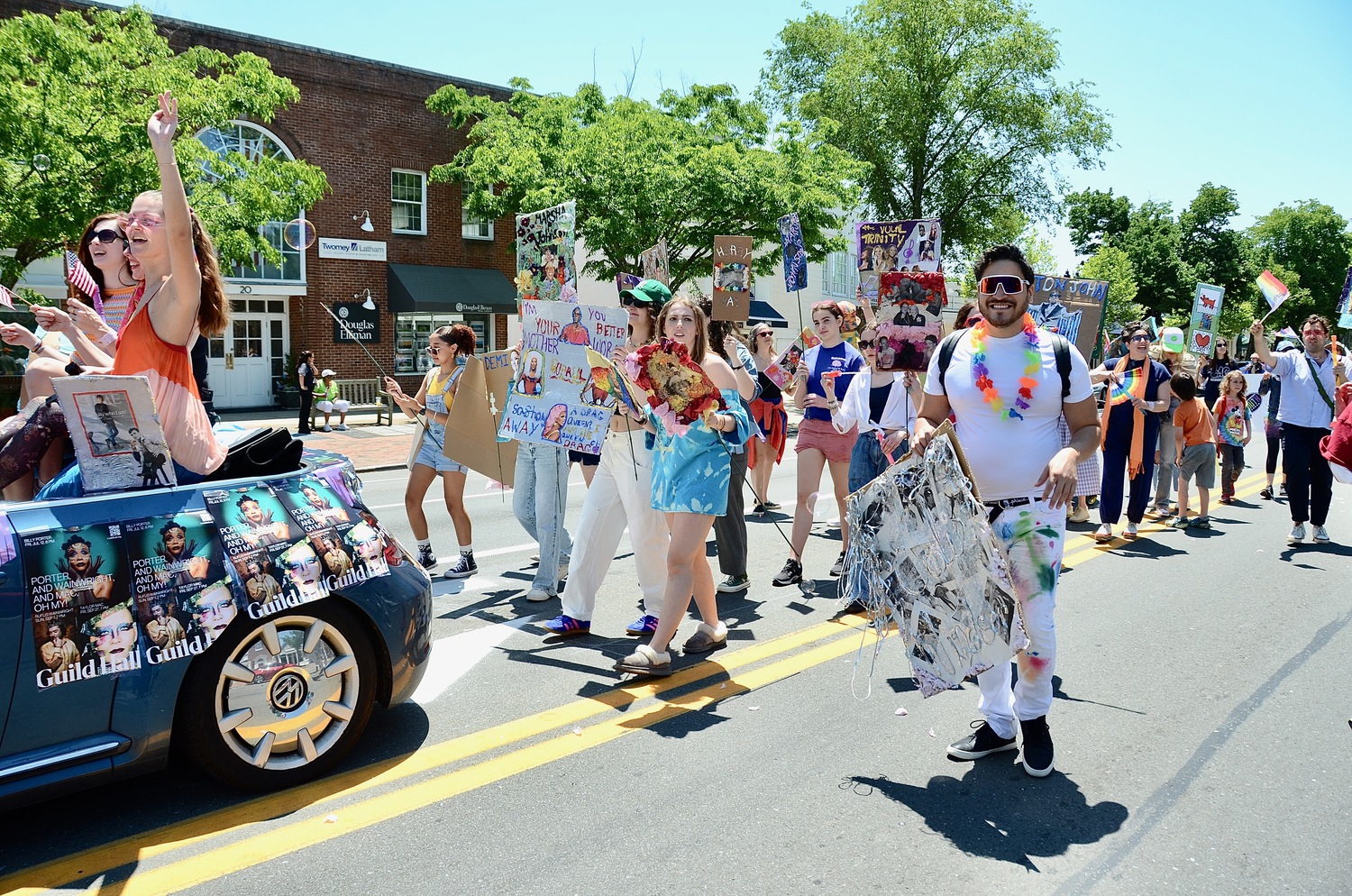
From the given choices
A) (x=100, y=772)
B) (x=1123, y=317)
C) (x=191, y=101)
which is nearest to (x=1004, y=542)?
(x=100, y=772)

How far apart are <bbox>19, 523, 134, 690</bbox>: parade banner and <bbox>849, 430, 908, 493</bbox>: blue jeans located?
15.2 ft

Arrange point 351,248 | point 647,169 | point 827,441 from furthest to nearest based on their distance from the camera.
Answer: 1. point 351,248
2. point 647,169
3. point 827,441

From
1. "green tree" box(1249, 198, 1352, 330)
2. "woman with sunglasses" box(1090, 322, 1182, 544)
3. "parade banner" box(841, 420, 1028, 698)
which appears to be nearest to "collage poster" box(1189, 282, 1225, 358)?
"woman with sunglasses" box(1090, 322, 1182, 544)

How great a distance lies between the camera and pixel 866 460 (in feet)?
21.9

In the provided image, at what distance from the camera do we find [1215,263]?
64562 millimetres

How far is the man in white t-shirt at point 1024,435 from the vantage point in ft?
12.4

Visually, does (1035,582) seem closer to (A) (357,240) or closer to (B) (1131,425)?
(B) (1131,425)

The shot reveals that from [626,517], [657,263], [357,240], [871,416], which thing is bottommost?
[626,517]

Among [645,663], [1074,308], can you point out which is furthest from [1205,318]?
[645,663]

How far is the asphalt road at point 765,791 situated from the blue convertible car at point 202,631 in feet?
0.90

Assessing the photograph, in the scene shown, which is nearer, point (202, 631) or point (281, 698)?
point (202, 631)

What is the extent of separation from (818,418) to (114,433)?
479 centimetres

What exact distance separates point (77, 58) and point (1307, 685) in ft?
50.7

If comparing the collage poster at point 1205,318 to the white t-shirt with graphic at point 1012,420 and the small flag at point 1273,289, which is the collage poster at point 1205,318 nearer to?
the small flag at point 1273,289
